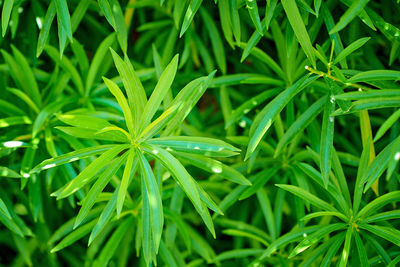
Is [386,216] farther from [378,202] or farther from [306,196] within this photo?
[306,196]

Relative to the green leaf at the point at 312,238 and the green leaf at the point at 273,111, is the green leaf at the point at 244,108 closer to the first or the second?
the green leaf at the point at 273,111

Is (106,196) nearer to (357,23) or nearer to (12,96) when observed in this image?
(12,96)

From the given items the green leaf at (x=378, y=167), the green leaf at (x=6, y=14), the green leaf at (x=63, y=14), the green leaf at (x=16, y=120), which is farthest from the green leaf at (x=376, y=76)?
the green leaf at (x=16, y=120)

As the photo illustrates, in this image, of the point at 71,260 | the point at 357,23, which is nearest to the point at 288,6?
the point at 357,23

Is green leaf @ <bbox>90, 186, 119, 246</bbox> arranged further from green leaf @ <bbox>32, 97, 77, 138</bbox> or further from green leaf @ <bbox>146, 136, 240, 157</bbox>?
green leaf @ <bbox>32, 97, 77, 138</bbox>

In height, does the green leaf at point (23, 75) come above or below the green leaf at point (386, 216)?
above

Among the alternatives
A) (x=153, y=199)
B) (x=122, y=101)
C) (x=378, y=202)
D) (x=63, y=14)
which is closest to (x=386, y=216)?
(x=378, y=202)

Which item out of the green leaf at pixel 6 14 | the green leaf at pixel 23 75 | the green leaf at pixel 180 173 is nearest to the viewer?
the green leaf at pixel 180 173

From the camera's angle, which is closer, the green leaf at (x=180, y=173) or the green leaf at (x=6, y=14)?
the green leaf at (x=180, y=173)

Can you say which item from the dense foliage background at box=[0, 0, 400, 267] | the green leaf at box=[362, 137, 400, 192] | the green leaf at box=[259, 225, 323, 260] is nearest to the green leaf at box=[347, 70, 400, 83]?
the dense foliage background at box=[0, 0, 400, 267]
